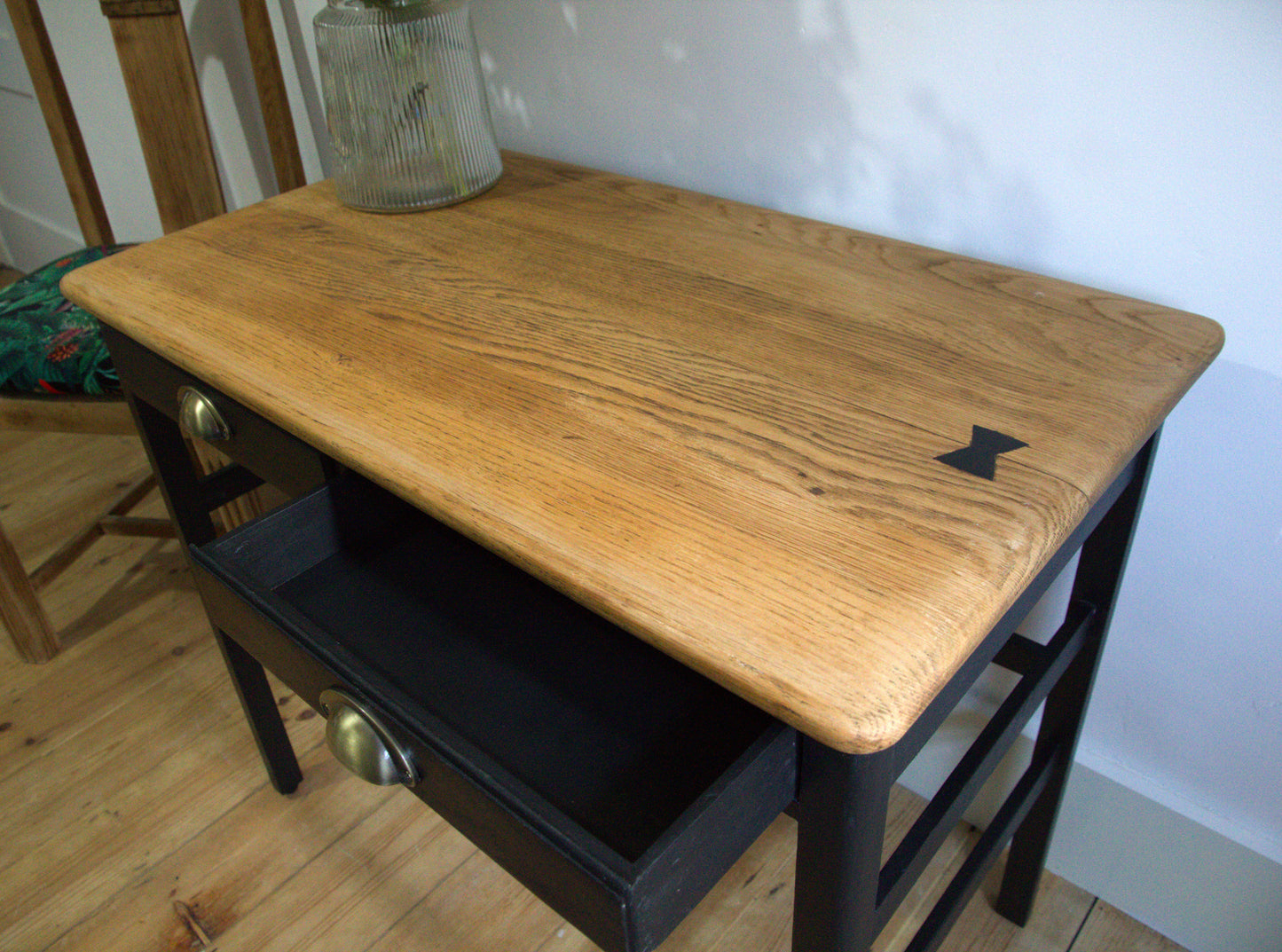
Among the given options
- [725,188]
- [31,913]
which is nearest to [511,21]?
[725,188]

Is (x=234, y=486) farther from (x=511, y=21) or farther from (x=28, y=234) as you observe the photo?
(x=28, y=234)

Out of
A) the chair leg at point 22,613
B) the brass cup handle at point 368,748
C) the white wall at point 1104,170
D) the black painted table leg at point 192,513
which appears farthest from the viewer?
the chair leg at point 22,613

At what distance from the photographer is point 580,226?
1.01 metres

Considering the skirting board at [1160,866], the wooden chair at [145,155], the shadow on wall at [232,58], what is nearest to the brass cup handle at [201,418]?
the wooden chair at [145,155]

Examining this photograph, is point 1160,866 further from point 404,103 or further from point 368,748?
point 404,103

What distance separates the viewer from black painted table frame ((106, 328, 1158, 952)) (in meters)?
0.58

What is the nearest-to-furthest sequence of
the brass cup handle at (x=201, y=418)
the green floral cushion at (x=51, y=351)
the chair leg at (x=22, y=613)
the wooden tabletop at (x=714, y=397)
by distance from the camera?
the wooden tabletop at (x=714, y=397) → the brass cup handle at (x=201, y=418) → the green floral cushion at (x=51, y=351) → the chair leg at (x=22, y=613)

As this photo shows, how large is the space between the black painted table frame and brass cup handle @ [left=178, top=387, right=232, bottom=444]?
10 cm

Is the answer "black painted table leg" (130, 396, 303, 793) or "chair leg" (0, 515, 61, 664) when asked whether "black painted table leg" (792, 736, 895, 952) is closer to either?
"black painted table leg" (130, 396, 303, 793)

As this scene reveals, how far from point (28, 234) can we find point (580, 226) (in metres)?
2.47

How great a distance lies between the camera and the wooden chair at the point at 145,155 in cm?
137

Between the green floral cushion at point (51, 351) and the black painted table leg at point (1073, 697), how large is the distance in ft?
4.13

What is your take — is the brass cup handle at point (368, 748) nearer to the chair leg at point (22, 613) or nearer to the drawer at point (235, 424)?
the drawer at point (235, 424)

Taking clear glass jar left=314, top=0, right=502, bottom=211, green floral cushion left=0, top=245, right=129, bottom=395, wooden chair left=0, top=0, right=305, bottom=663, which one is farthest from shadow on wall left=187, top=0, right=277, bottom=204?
clear glass jar left=314, top=0, right=502, bottom=211
